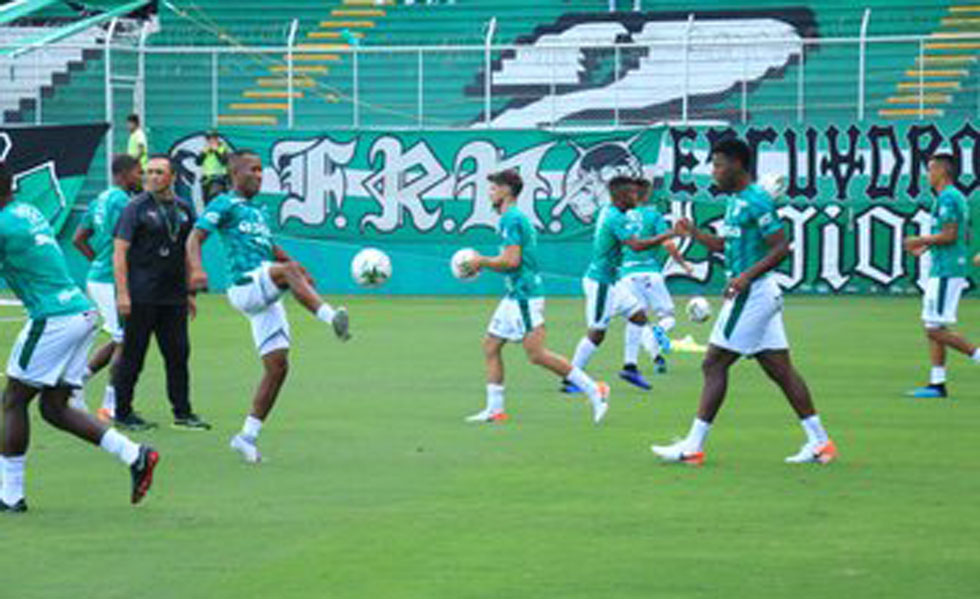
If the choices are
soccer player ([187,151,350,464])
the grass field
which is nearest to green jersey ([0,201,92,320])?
the grass field

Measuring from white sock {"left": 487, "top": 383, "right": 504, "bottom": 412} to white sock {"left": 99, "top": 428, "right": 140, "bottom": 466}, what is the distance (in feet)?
14.9

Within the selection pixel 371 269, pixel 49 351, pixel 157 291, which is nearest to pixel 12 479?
pixel 49 351

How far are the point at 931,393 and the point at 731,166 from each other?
5.50 metres

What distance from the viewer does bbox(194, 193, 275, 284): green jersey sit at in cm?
1309

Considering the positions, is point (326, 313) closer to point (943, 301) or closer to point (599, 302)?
point (599, 302)

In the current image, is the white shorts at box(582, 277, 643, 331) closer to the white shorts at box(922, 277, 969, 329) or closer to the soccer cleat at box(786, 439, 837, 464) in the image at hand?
the white shorts at box(922, 277, 969, 329)

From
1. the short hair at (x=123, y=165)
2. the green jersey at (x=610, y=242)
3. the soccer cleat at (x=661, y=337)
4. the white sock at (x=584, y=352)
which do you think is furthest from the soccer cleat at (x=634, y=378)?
the short hair at (x=123, y=165)

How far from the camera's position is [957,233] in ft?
55.1

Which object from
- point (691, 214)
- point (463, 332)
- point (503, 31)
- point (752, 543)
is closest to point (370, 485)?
point (752, 543)

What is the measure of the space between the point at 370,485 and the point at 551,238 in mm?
20487

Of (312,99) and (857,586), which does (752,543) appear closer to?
(857,586)

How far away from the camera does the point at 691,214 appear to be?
1215 inches

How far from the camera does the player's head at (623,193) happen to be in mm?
17219

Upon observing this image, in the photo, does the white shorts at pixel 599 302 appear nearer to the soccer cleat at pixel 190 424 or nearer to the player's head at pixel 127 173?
the soccer cleat at pixel 190 424
